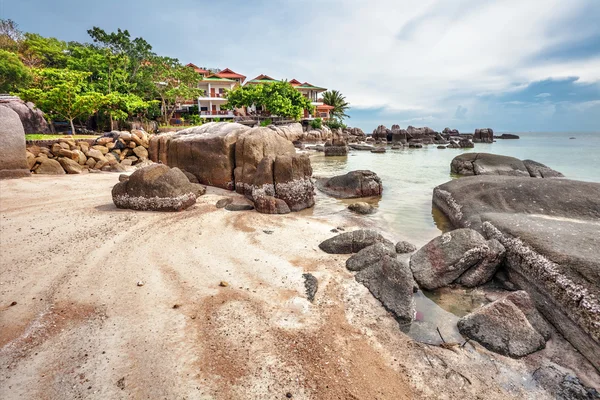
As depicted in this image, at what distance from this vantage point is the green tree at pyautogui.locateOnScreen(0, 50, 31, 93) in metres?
25.0

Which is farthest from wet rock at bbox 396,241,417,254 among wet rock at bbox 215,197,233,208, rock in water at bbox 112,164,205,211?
rock in water at bbox 112,164,205,211

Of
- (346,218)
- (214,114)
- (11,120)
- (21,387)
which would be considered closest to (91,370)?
(21,387)

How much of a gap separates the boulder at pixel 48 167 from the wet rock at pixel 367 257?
1393 centimetres

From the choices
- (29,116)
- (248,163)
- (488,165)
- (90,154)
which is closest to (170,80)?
(29,116)

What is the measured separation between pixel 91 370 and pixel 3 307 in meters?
2.14

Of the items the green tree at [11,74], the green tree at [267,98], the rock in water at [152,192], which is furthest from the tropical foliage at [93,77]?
the rock in water at [152,192]

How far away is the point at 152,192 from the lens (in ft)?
27.3

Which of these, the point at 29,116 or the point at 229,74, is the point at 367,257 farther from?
the point at 229,74

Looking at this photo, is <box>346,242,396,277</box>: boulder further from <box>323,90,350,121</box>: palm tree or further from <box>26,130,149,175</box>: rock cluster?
<box>323,90,350,121</box>: palm tree

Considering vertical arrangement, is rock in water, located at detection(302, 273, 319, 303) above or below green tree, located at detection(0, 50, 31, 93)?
below

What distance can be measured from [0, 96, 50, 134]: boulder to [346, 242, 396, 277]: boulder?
27271mm

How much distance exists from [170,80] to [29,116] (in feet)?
72.5

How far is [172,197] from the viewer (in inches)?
328

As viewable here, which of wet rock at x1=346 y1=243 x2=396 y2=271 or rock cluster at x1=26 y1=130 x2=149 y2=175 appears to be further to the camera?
rock cluster at x1=26 y1=130 x2=149 y2=175
